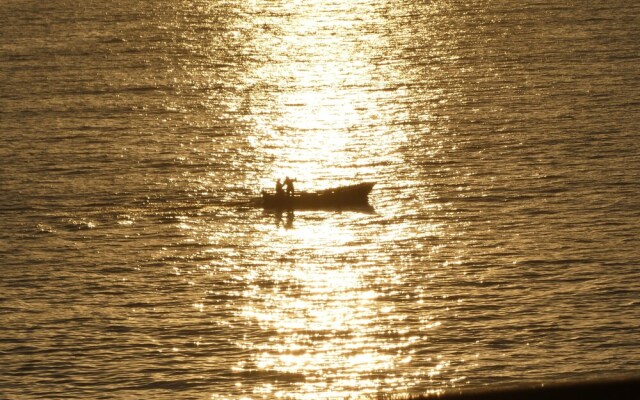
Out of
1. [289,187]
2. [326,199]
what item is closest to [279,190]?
[289,187]

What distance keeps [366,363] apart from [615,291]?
489 inches

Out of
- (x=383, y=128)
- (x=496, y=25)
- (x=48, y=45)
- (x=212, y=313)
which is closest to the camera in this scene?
(x=212, y=313)

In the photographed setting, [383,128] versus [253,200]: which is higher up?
[383,128]

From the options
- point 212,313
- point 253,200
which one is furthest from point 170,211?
point 212,313

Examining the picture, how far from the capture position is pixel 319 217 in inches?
2450

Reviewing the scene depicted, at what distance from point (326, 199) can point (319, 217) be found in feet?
4.18

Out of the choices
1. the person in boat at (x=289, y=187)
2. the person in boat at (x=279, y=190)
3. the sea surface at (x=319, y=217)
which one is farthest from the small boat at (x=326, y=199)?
the sea surface at (x=319, y=217)

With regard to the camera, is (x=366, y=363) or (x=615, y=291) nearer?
(x=366, y=363)

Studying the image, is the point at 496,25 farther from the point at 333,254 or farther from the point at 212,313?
the point at 212,313

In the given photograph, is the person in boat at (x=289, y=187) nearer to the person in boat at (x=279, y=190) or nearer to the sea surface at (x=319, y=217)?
the person in boat at (x=279, y=190)

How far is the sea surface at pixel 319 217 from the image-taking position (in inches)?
1629

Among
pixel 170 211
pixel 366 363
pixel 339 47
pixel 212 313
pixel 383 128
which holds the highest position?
pixel 339 47

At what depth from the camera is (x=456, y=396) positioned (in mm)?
3375

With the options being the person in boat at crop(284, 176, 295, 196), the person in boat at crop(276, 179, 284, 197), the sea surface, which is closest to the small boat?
→ the person in boat at crop(276, 179, 284, 197)
